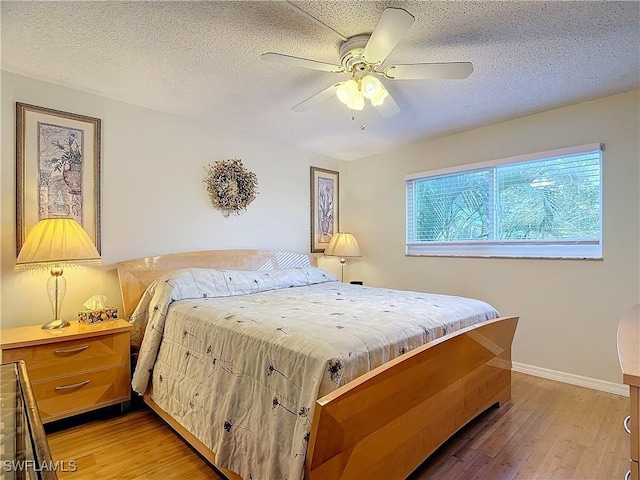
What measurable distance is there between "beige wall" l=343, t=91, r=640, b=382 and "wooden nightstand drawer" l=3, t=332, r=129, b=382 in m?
2.93

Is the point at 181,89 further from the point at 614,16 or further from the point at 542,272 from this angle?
the point at 542,272

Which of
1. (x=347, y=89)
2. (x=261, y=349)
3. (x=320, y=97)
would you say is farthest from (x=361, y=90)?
(x=261, y=349)

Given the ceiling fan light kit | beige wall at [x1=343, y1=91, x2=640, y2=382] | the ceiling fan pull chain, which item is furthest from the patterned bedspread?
the ceiling fan pull chain

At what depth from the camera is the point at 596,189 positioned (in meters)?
2.79

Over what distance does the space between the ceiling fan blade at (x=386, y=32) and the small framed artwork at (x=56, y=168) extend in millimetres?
2195

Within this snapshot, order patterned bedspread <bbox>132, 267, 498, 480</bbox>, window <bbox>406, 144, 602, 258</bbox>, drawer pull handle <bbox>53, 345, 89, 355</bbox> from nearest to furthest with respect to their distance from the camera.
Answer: patterned bedspread <bbox>132, 267, 498, 480</bbox>
drawer pull handle <bbox>53, 345, 89, 355</bbox>
window <bbox>406, 144, 602, 258</bbox>

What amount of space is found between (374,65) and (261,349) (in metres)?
1.58

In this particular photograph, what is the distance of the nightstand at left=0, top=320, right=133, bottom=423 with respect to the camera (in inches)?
79.2

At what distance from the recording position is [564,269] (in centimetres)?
289

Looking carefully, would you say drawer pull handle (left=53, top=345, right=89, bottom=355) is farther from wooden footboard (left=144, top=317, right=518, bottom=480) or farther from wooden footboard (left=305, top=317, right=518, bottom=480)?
wooden footboard (left=305, top=317, right=518, bottom=480)

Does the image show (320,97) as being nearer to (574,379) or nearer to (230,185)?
(230,185)

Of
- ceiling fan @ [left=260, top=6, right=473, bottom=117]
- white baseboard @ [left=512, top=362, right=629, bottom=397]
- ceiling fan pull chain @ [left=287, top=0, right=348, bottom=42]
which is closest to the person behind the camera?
ceiling fan @ [left=260, top=6, right=473, bottom=117]

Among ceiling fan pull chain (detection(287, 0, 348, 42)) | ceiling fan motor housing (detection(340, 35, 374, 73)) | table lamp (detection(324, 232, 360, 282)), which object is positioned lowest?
table lamp (detection(324, 232, 360, 282))

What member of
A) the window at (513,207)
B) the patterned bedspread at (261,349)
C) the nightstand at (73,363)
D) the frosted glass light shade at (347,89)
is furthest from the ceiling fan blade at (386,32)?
the nightstand at (73,363)
